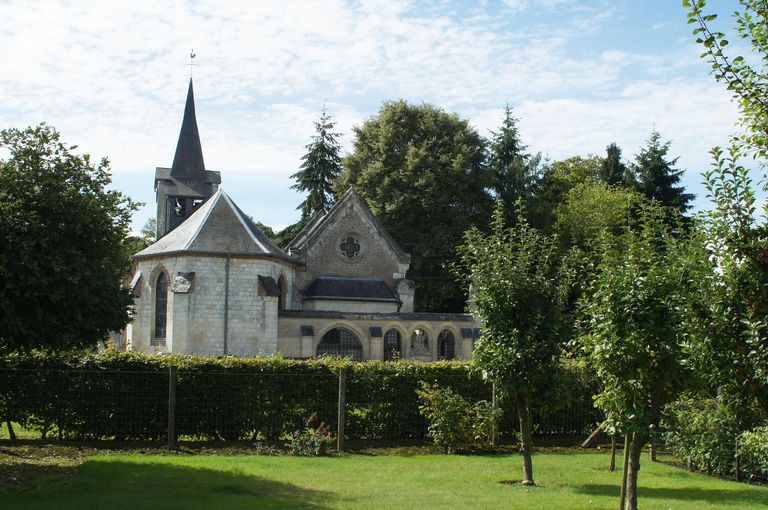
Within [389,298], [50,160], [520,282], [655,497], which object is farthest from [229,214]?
[655,497]

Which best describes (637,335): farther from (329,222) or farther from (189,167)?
(189,167)

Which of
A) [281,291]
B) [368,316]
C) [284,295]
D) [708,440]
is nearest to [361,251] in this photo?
[284,295]

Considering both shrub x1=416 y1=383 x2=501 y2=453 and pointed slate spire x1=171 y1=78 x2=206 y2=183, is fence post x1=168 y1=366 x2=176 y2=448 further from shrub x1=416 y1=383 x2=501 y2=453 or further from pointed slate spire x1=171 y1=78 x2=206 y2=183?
pointed slate spire x1=171 y1=78 x2=206 y2=183

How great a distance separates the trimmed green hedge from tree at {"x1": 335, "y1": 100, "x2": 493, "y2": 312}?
26567mm

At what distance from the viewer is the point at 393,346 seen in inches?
1326

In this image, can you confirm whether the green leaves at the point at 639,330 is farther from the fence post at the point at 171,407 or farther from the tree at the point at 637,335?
the fence post at the point at 171,407

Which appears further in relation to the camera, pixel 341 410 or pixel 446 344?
pixel 446 344

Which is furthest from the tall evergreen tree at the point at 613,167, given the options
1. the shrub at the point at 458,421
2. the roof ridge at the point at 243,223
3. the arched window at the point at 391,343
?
the shrub at the point at 458,421

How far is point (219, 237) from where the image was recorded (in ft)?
103

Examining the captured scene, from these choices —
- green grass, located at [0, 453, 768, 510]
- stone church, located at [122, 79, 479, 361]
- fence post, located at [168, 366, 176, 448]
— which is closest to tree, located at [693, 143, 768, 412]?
green grass, located at [0, 453, 768, 510]

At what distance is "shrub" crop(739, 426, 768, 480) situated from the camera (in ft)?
38.4

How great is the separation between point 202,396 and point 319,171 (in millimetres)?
44224

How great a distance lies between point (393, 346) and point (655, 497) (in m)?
22.7

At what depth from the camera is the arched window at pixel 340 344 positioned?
32.7 meters
